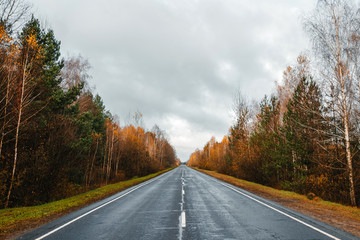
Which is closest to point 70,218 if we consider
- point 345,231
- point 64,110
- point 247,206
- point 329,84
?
point 247,206

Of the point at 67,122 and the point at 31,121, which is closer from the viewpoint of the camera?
the point at 31,121

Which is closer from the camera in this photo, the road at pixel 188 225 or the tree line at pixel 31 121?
the road at pixel 188 225

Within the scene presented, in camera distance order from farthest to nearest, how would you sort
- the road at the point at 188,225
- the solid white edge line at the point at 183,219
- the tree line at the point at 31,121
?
the tree line at the point at 31,121
the solid white edge line at the point at 183,219
the road at the point at 188,225

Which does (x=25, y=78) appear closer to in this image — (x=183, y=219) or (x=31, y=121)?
(x=31, y=121)

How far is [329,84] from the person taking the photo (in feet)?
38.4

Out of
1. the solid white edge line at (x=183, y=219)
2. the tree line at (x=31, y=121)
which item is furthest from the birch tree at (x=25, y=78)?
the solid white edge line at (x=183, y=219)

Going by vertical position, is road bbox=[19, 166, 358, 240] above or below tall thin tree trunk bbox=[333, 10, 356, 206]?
below

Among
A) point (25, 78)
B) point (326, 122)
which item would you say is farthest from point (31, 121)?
point (326, 122)

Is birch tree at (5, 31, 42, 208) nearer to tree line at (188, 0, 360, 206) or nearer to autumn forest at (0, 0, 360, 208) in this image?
autumn forest at (0, 0, 360, 208)

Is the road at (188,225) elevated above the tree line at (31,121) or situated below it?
below

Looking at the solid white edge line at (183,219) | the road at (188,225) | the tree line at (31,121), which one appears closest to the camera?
the road at (188,225)

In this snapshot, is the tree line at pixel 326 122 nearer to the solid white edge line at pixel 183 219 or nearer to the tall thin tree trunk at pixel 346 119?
the tall thin tree trunk at pixel 346 119

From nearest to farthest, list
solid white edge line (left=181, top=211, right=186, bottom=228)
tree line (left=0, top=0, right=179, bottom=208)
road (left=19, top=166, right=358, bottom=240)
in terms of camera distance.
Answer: road (left=19, top=166, right=358, bottom=240)
solid white edge line (left=181, top=211, right=186, bottom=228)
tree line (left=0, top=0, right=179, bottom=208)

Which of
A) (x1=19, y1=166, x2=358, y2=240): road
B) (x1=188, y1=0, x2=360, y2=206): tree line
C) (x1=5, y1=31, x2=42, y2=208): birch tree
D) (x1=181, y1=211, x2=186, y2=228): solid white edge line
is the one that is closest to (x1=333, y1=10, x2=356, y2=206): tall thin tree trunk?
(x1=188, y1=0, x2=360, y2=206): tree line
